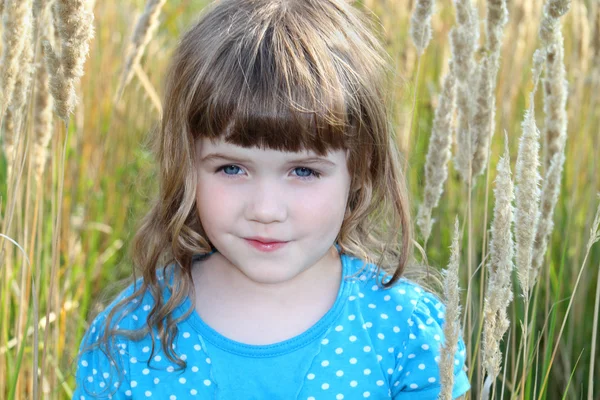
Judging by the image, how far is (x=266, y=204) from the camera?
1.45 m

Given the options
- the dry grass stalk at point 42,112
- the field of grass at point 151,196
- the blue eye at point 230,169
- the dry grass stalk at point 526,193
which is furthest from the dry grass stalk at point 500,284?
the dry grass stalk at point 42,112

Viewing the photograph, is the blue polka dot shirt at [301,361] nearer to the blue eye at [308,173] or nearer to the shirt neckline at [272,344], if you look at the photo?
the shirt neckline at [272,344]

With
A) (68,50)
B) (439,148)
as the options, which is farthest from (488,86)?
(68,50)

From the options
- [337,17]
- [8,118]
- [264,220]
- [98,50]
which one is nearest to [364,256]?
[264,220]

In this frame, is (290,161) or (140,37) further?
(140,37)

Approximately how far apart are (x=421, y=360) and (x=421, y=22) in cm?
67

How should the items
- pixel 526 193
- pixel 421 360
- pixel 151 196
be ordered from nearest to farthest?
pixel 526 193 < pixel 421 360 < pixel 151 196

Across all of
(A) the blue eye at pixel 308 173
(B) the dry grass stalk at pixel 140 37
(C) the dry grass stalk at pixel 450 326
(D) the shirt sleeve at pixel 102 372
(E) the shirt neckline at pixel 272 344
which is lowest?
(D) the shirt sleeve at pixel 102 372

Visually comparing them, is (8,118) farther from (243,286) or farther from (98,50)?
(98,50)

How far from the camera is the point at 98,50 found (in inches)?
122

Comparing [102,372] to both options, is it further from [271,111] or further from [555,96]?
[555,96]

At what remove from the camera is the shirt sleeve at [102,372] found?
64.9 inches

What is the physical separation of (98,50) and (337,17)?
1685 mm

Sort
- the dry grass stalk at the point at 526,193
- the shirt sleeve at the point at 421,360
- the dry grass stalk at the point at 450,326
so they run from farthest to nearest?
the shirt sleeve at the point at 421,360, the dry grass stalk at the point at 526,193, the dry grass stalk at the point at 450,326
